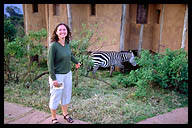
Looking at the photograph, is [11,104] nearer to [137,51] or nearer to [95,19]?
[95,19]

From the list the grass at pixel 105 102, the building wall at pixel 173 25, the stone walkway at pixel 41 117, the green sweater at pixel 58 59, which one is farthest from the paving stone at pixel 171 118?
the building wall at pixel 173 25

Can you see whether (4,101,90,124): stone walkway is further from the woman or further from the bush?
the bush

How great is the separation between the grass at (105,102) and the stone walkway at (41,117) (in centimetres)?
18

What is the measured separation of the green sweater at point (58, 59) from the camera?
3.58m

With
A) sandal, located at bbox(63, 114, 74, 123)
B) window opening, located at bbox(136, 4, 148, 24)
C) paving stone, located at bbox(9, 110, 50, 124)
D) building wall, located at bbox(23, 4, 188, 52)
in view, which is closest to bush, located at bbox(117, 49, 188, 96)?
sandal, located at bbox(63, 114, 74, 123)

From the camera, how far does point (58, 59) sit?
368 cm

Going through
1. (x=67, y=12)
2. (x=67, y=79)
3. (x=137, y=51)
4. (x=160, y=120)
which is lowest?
(x=160, y=120)

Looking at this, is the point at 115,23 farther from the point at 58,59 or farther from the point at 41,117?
the point at 41,117

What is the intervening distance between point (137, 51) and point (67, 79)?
6706 millimetres

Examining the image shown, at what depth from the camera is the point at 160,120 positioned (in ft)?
13.5
